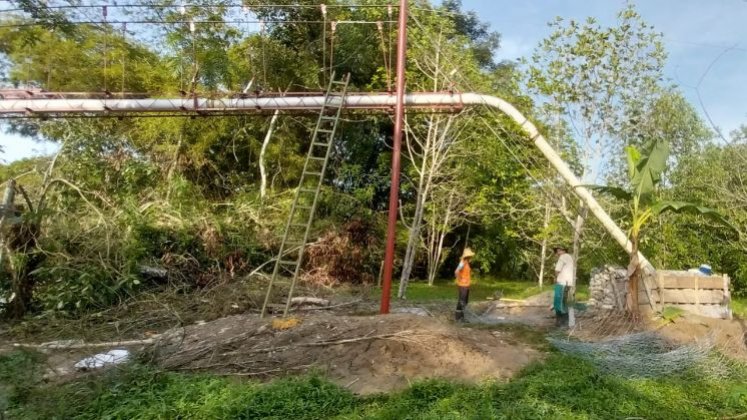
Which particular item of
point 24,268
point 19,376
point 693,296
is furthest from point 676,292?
point 24,268

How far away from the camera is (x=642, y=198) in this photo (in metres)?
9.88

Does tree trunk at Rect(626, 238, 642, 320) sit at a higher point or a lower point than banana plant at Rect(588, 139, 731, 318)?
lower

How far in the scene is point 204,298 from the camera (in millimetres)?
10688

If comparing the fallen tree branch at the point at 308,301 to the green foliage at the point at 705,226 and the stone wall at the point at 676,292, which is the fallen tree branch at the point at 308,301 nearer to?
the stone wall at the point at 676,292

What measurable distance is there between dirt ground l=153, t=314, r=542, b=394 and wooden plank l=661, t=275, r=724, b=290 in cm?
357

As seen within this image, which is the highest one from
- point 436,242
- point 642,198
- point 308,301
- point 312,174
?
point 312,174

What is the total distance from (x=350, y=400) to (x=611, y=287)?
6.69 metres

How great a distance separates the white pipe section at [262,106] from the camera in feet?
34.5

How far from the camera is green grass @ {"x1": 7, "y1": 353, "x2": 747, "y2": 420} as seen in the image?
524 centimetres

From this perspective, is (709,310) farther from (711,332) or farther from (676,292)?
(711,332)

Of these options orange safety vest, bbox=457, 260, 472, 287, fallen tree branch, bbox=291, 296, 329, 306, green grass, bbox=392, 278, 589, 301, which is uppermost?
orange safety vest, bbox=457, 260, 472, 287

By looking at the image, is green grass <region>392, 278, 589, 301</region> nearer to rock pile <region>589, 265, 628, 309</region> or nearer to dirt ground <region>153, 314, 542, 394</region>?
rock pile <region>589, 265, 628, 309</region>

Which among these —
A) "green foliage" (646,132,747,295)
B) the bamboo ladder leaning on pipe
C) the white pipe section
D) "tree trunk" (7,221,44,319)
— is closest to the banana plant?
the white pipe section

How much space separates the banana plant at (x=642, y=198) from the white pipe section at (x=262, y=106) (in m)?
0.77
